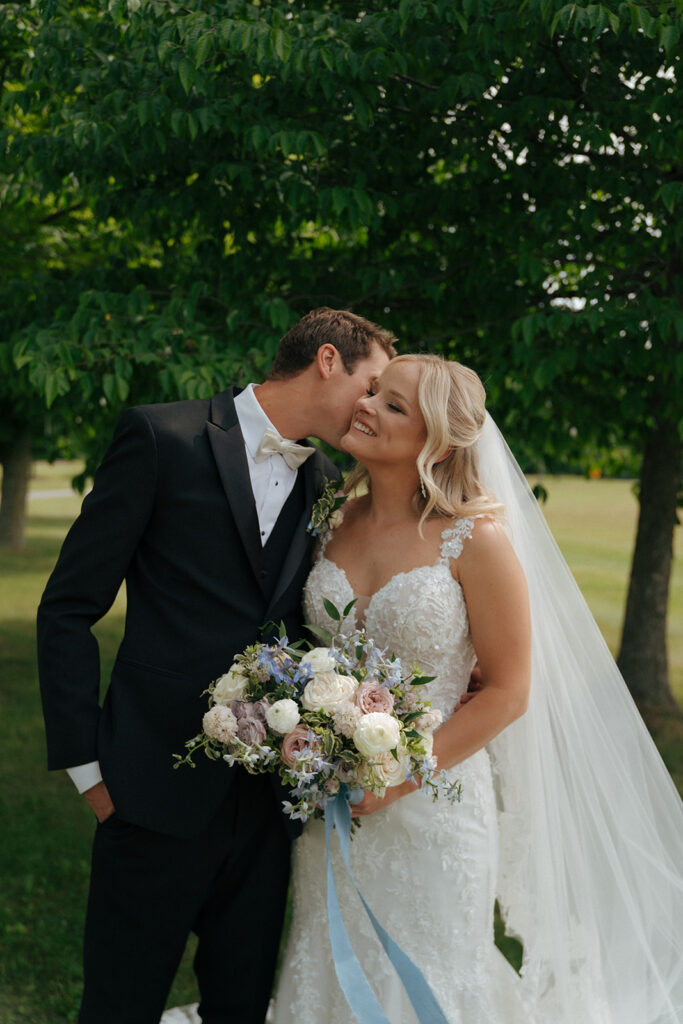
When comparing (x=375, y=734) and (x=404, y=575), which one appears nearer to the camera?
(x=375, y=734)

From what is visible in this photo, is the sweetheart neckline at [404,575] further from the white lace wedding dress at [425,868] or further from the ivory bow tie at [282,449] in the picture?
the ivory bow tie at [282,449]

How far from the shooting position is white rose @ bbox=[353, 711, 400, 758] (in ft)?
7.38

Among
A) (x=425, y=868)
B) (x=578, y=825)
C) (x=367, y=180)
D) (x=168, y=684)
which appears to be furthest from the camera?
(x=367, y=180)

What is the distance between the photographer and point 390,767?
239cm

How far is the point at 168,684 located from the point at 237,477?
0.65 meters

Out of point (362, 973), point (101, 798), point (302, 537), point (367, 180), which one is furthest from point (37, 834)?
point (367, 180)

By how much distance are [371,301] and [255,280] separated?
0.74 meters

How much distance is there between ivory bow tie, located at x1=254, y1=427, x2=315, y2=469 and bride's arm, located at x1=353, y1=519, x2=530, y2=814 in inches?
23.7

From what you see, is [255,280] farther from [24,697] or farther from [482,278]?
[24,697]

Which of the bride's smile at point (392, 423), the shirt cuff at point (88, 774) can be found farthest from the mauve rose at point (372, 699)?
the shirt cuff at point (88, 774)

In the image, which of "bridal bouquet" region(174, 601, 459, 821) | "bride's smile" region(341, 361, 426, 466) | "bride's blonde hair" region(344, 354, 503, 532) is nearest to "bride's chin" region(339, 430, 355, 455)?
"bride's smile" region(341, 361, 426, 466)

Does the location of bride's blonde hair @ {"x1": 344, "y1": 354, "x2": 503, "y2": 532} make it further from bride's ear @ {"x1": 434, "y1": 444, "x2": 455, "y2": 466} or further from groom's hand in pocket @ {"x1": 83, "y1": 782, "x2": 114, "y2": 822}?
groom's hand in pocket @ {"x1": 83, "y1": 782, "x2": 114, "y2": 822}

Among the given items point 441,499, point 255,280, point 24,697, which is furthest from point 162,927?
point 24,697

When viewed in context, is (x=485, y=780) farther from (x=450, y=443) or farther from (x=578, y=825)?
(x=450, y=443)
